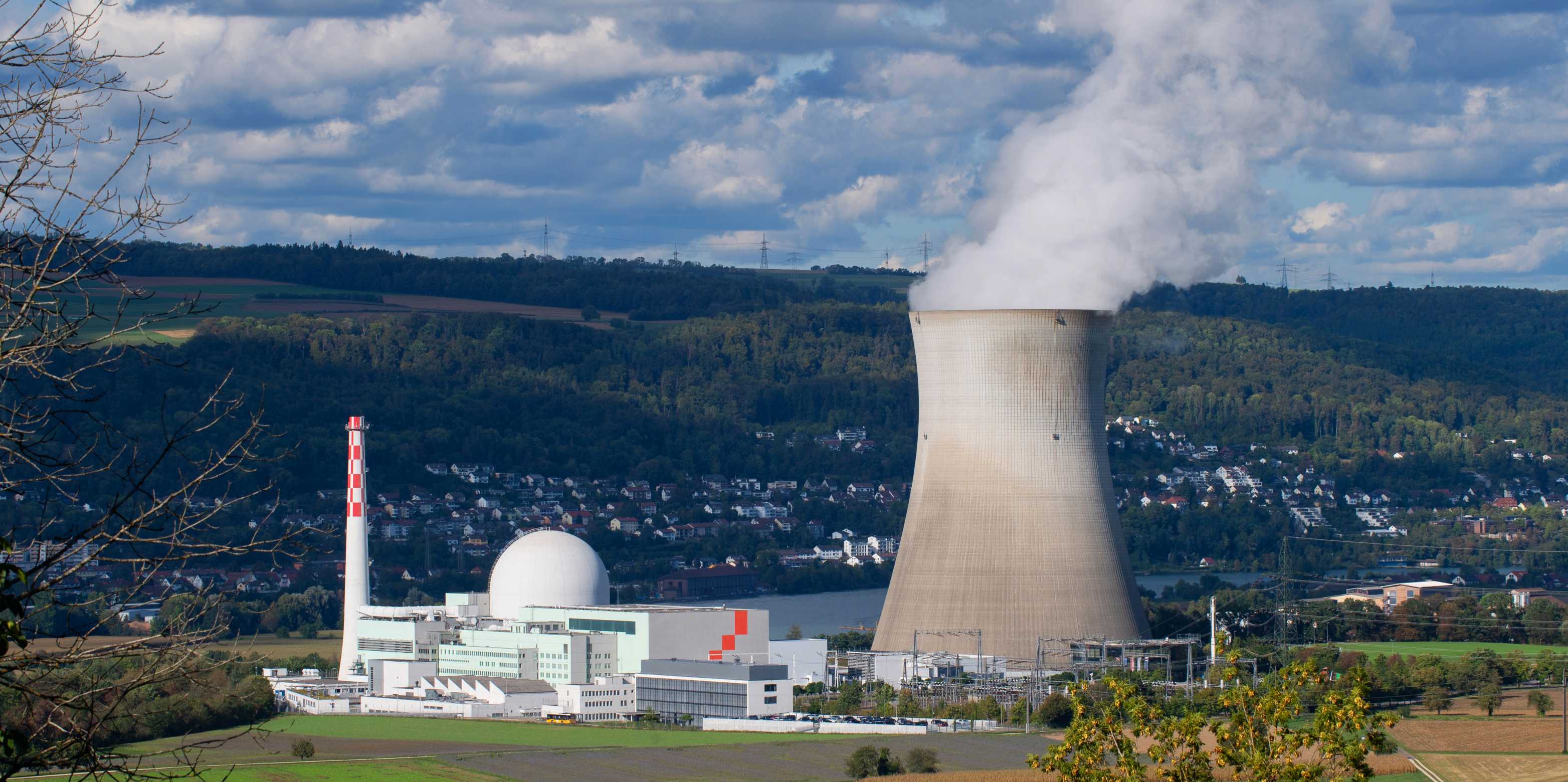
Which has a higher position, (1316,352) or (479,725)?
(1316,352)

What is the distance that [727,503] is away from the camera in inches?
4048

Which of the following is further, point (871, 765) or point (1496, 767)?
point (871, 765)

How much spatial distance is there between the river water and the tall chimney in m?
12.0

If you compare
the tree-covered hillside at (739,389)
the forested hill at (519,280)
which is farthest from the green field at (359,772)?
the forested hill at (519,280)

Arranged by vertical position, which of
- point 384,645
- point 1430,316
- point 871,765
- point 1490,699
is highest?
point 1430,316

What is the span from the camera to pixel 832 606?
7088cm

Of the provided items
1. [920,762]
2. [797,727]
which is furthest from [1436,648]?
[920,762]

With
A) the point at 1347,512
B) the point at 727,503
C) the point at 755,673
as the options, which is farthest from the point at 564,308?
the point at 755,673

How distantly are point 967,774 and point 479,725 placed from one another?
12.0 meters

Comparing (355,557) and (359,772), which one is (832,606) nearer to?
(355,557)

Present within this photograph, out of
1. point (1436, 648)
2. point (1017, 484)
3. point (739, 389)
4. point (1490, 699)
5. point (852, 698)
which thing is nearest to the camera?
point (1017, 484)

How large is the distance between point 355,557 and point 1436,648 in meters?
24.9

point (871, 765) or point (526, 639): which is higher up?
point (526, 639)

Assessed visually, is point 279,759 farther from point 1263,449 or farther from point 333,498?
point 1263,449
